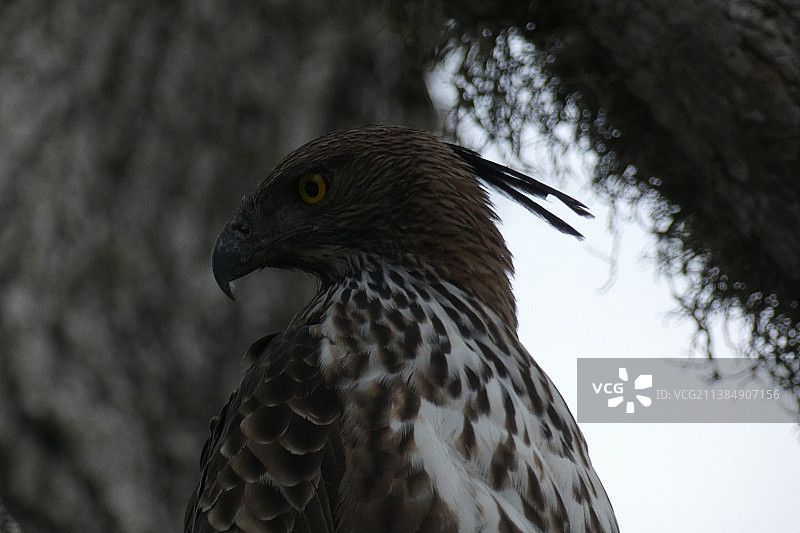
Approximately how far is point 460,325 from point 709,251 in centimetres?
143

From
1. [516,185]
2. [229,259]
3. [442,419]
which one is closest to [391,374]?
[442,419]

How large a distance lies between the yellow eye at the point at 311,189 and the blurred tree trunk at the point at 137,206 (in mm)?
854

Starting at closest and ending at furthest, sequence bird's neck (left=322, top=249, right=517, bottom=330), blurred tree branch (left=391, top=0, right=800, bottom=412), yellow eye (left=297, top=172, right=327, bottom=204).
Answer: bird's neck (left=322, top=249, right=517, bottom=330) → yellow eye (left=297, top=172, right=327, bottom=204) → blurred tree branch (left=391, top=0, right=800, bottom=412)

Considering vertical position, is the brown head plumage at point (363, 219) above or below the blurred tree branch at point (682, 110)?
below

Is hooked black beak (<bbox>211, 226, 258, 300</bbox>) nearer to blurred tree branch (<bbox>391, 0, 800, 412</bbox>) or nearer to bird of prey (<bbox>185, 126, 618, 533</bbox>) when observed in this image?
bird of prey (<bbox>185, 126, 618, 533</bbox>)

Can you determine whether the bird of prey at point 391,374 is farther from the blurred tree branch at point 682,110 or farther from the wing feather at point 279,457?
the blurred tree branch at point 682,110

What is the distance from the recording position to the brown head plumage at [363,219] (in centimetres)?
256

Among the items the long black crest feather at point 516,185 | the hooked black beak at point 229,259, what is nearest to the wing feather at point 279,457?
the hooked black beak at point 229,259

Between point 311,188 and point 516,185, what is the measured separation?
0.60 meters

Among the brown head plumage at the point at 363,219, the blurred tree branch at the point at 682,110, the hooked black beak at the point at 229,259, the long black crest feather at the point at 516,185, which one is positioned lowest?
the hooked black beak at the point at 229,259

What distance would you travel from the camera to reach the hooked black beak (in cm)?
258

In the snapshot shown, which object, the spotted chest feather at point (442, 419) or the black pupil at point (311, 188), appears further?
the black pupil at point (311, 188)

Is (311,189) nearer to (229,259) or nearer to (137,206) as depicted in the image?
(229,259)

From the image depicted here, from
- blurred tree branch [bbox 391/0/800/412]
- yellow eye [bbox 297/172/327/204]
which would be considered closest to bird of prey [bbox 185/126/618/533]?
yellow eye [bbox 297/172/327/204]
